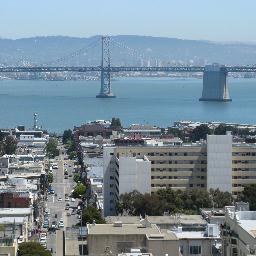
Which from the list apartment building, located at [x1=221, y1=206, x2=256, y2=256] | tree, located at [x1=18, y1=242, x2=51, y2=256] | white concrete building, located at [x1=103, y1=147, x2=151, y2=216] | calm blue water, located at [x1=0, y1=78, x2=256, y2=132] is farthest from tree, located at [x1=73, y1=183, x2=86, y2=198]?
calm blue water, located at [x1=0, y1=78, x2=256, y2=132]

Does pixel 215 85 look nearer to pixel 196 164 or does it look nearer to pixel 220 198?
pixel 196 164

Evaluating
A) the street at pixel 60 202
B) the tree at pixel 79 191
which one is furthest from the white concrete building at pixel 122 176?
the tree at pixel 79 191

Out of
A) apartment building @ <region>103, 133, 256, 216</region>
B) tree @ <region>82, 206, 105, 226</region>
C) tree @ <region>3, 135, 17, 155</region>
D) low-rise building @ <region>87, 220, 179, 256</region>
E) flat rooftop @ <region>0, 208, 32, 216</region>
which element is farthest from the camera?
tree @ <region>3, 135, 17, 155</region>

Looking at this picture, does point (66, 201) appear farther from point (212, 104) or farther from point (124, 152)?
point (212, 104)

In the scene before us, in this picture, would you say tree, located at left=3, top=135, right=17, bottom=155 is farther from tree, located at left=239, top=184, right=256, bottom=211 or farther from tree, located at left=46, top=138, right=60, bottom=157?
tree, located at left=239, top=184, right=256, bottom=211

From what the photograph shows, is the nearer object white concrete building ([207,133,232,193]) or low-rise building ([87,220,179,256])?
low-rise building ([87,220,179,256])
